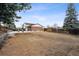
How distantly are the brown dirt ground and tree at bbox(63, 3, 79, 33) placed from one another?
73mm

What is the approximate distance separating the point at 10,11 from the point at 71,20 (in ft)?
1.82

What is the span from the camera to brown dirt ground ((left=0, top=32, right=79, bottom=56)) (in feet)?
4.02

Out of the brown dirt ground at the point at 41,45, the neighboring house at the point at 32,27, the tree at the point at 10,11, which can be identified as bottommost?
the brown dirt ground at the point at 41,45

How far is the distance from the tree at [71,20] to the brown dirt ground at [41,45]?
0.07 m

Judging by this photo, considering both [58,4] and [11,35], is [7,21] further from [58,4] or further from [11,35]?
[58,4]

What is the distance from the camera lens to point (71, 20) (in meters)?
1.23

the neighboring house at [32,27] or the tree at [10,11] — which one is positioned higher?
the tree at [10,11]

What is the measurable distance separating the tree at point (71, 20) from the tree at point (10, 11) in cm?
35

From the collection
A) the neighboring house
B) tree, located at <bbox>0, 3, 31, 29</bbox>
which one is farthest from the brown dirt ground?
tree, located at <bbox>0, 3, 31, 29</bbox>

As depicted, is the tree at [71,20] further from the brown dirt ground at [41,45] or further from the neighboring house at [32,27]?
the neighboring house at [32,27]

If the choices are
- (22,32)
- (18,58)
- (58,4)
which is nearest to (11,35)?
(22,32)

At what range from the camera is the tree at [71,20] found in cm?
122

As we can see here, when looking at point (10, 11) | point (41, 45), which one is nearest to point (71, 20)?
point (41, 45)

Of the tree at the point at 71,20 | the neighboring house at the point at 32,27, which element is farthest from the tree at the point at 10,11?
the tree at the point at 71,20
